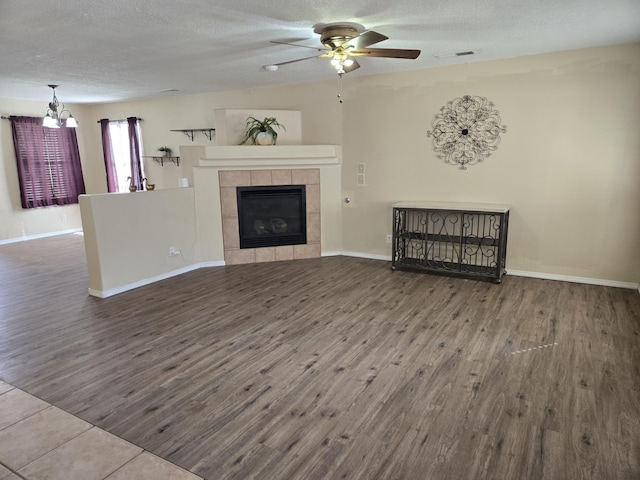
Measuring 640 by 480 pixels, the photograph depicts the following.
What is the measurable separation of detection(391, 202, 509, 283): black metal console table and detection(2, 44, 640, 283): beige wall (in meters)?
0.25

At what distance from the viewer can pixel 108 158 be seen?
8.12 metres

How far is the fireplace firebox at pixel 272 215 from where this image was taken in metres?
5.61

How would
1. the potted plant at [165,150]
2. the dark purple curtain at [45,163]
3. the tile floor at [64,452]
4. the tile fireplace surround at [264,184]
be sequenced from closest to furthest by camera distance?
1. the tile floor at [64,452]
2. the tile fireplace surround at [264,184]
3. the dark purple curtain at [45,163]
4. the potted plant at [165,150]

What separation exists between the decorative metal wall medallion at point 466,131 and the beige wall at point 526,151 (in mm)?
91

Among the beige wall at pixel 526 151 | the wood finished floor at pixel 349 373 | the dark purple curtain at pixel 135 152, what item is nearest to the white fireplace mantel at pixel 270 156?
the beige wall at pixel 526 151

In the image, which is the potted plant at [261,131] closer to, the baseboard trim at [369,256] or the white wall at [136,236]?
the white wall at [136,236]

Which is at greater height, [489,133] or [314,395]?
[489,133]

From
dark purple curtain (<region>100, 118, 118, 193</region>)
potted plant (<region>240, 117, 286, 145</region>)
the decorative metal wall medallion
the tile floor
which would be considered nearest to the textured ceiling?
the decorative metal wall medallion

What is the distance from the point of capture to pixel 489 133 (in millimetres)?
4793

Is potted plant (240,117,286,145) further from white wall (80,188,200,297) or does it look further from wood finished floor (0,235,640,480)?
wood finished floor (0,235,640,480)

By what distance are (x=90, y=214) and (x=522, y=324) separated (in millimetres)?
4369

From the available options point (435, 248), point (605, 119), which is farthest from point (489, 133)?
point (435, 248)

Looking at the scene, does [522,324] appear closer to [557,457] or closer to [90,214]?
[557,457]

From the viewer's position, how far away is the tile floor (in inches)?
75.6
